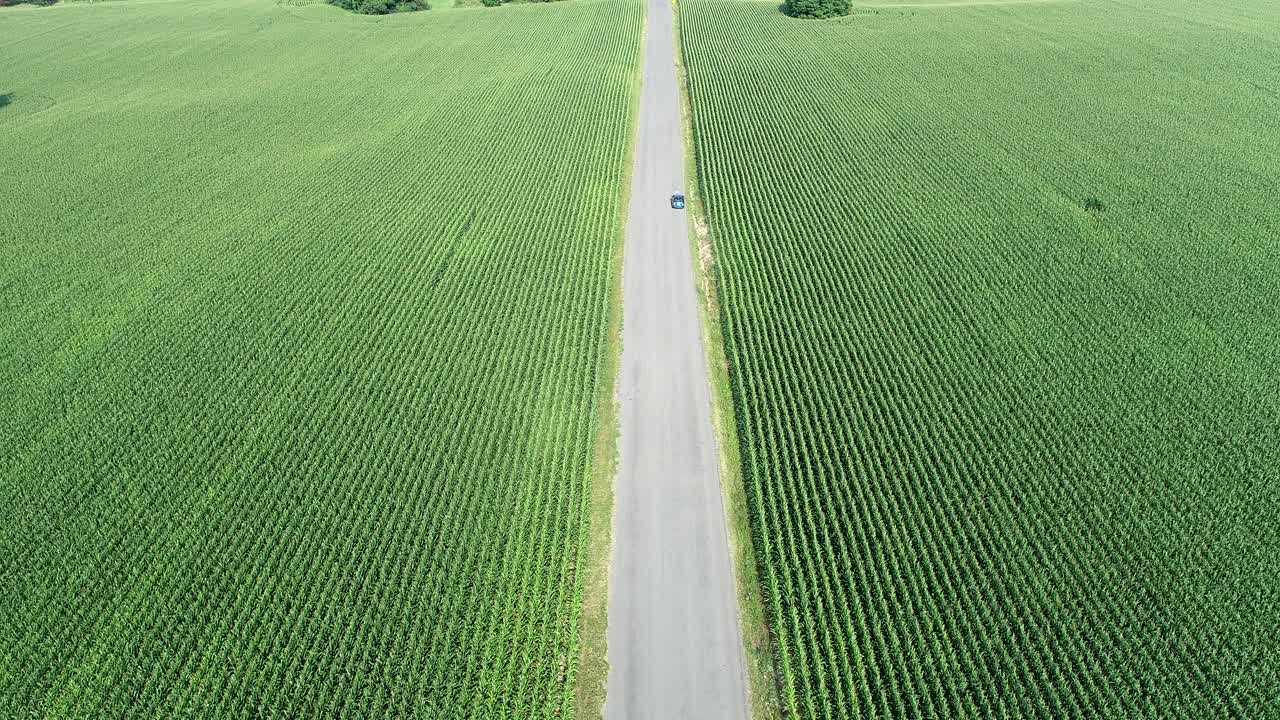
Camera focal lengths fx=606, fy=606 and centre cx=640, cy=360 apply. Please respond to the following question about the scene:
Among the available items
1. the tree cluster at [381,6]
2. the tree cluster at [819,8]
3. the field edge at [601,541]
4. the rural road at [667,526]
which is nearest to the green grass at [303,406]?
the field edge at [601,541]

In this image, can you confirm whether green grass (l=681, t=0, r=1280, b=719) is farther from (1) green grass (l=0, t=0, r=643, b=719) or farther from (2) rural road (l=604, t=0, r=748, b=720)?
(1) green grass (l=0, t=0, r=643, b=719)

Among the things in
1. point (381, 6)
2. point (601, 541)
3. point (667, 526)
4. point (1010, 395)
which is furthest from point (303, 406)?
point (381, 6)

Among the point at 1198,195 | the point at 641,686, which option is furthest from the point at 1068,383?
the point at 1198,195

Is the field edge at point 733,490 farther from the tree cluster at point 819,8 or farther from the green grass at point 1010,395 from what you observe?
the tree cluster at point 819,8

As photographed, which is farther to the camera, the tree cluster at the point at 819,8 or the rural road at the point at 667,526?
the tree cluster at the point at 819,8

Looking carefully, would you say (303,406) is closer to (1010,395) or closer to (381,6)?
(1010,395)

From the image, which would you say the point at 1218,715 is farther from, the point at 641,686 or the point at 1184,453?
the point at 641,686
